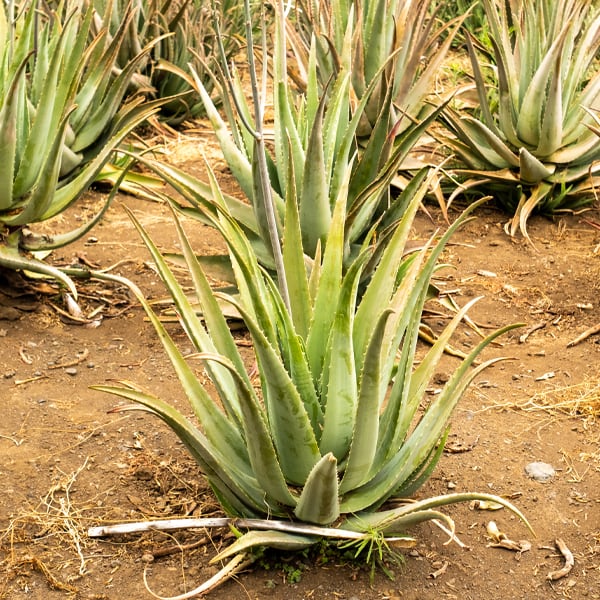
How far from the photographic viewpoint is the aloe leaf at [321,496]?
2154mm

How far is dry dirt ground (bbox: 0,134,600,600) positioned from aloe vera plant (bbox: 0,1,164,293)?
37cm

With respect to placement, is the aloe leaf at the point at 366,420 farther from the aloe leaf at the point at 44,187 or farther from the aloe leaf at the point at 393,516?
the aloe leaf at the point at 44,187

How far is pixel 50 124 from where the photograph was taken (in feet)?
11.8

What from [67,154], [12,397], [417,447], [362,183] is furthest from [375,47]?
[417,447]

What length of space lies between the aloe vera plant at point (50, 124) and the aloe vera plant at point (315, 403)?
1168mm

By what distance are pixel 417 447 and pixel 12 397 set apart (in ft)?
4.89

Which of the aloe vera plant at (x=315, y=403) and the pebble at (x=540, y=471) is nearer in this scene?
the aloe vera plant at (x=315, y=403)

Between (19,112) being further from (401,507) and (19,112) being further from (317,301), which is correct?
(401,507)

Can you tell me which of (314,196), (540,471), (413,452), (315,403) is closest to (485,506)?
(540,471)

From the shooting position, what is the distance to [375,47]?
4.75m

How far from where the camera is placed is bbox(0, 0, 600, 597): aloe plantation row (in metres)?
2.29

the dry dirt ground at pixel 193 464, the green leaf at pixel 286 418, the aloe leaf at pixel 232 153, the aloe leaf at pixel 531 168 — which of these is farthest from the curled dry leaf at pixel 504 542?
the aloe leaf at pixel 531 168

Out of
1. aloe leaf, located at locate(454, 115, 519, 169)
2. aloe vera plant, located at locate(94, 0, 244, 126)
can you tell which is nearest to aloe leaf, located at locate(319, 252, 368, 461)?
aloe leaf, located at locate(454, 115, 519, 169)

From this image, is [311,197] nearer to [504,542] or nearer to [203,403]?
[203,403]
